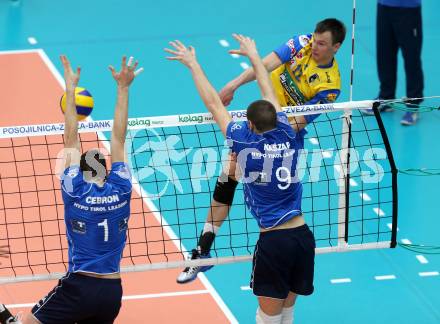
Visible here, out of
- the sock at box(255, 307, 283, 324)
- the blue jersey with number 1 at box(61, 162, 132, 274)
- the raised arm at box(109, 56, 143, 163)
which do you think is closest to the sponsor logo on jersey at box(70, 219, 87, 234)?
the blue jersey with number 1 at box(61, 162, 132, 274)

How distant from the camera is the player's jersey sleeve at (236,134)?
8.95 m

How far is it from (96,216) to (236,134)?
1465mm

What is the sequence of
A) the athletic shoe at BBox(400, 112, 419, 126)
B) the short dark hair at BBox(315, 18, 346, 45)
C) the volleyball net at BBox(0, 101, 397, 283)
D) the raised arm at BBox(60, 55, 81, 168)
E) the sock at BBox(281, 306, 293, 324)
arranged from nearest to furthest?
1. the raised arm at BBox(60, 55, 81, 168)
2. the sock at BBox(281, 306, 293, 324)
3. the short dark hair at BBox(315, 18, 346, 45)
4. the volleyball net at BBox(0, 101, 397, 283)
5. the athletic shoe at BBox(400, 112, 419, 126)

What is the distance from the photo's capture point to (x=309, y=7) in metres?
19.5

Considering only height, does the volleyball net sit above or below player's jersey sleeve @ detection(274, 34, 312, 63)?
below

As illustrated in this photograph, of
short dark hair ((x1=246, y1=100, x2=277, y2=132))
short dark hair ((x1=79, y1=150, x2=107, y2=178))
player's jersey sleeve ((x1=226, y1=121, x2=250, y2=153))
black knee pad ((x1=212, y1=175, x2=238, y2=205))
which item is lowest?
black knee pad ((x1=212, y1=175, x2=238, y2=205))

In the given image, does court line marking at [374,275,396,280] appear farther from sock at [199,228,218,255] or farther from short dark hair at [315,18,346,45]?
short dark hair at [315,18,346,45]

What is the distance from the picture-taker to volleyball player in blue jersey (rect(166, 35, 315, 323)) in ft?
29.2

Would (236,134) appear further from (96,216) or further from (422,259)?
(422,259)

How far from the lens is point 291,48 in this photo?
33.6 feet

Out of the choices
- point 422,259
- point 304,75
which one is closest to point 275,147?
point 304,75

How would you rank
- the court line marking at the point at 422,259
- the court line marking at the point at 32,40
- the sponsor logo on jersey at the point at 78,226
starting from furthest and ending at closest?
the court line marking at the point at 32,40, the court line marking at the point at 422,259, the sponsor logo on jersey at the point at 78,226

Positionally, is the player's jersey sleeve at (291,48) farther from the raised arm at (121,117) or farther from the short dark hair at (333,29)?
the raised arm at (121,117)

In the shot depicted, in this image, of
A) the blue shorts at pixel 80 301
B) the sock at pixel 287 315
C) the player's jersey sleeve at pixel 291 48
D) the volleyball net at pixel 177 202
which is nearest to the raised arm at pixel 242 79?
the player's jersey sleeve at pixel 291 48
